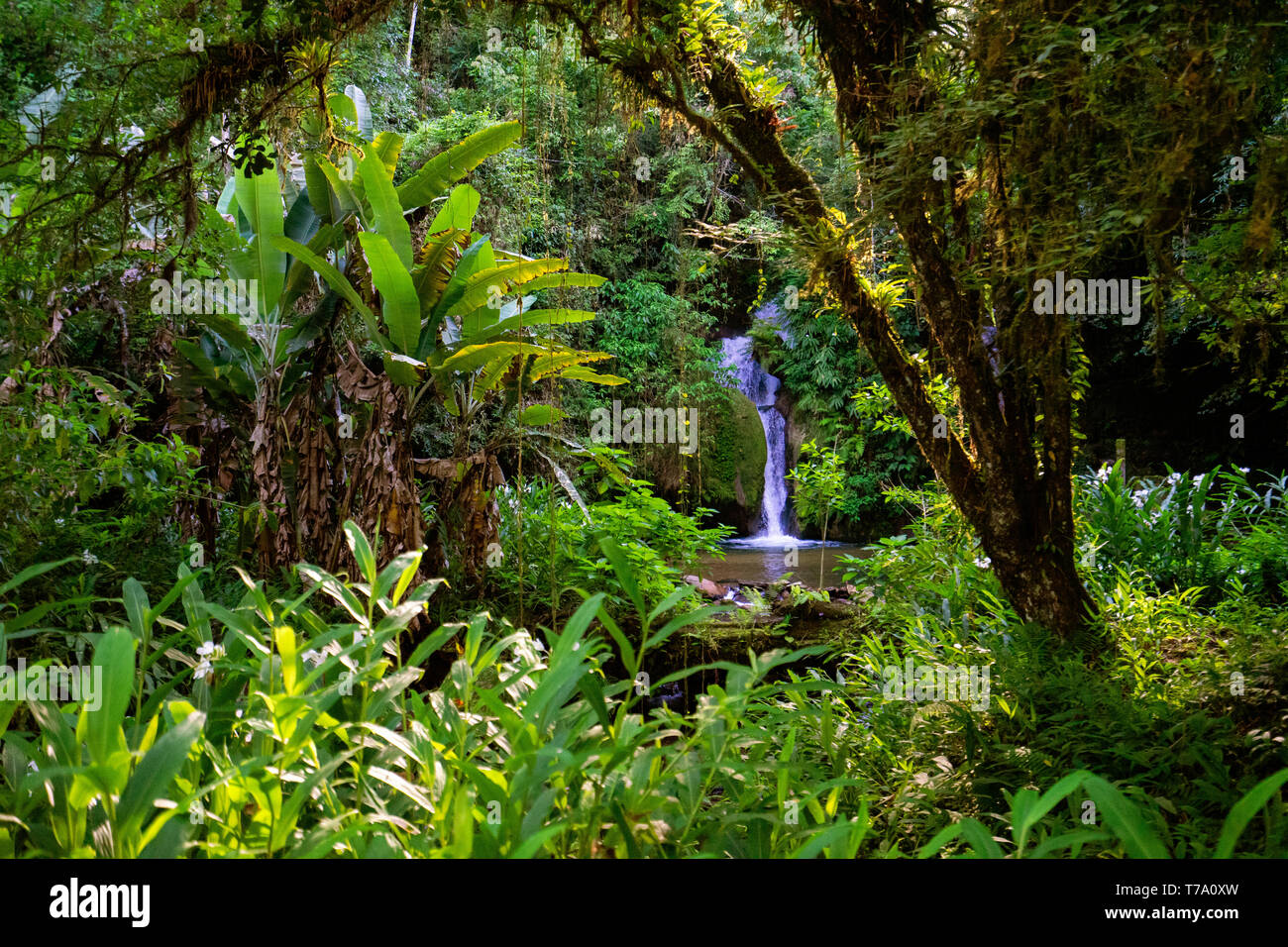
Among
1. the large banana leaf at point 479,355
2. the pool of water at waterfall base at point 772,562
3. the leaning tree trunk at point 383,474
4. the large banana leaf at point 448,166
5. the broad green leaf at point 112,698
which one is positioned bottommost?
the pool of water at waterfall base at point 772,562

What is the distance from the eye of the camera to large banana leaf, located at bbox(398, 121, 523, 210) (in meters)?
3.74

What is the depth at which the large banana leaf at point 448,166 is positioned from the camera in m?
3.74

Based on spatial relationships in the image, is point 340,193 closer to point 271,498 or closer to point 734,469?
point 271,498

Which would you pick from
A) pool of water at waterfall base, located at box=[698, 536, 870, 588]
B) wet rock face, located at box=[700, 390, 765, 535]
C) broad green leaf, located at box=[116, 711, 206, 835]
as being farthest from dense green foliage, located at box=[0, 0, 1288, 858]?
wet rock face, located at box=[700, 390, 765, 535]

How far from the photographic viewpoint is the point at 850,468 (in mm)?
10328

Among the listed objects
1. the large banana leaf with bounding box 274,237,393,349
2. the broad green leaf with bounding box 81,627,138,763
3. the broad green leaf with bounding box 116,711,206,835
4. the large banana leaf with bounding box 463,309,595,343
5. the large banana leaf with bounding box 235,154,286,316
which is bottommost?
the broad green leaf with bounding box 116,711,206,835

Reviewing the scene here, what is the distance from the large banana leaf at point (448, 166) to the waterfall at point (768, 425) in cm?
642

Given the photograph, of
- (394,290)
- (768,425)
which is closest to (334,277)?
(394,290)

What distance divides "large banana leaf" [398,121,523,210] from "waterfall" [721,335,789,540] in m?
6.42

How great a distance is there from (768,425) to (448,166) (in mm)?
7426

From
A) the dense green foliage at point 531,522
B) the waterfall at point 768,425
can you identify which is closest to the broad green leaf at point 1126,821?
the dense green foliage at point 531,522

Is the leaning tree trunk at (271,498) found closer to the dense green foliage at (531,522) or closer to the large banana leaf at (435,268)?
the dense green foliage at (531,522)

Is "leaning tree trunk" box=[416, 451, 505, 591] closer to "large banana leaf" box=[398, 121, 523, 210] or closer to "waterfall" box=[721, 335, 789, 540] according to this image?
"large banana leaf" box=[398, 121, 523, 210]
